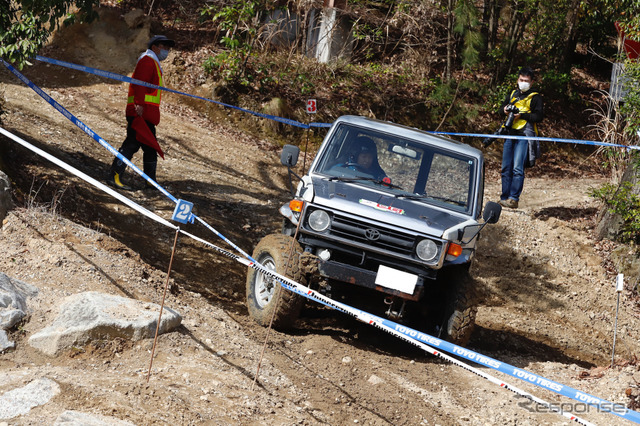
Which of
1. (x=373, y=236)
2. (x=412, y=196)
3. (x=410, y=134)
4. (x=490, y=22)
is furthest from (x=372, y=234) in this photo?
(x=490, y=22)

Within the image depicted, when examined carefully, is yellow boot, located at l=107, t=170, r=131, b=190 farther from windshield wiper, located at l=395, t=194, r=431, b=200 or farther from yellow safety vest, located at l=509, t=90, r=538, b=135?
yellow safety vest, located at l=509, t=90, r=538, b=135

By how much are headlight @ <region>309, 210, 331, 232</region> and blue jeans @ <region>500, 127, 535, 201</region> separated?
18.4ft

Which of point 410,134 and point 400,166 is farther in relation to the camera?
point 410,134

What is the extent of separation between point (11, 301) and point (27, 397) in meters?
1.15

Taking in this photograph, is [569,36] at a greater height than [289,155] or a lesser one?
greater

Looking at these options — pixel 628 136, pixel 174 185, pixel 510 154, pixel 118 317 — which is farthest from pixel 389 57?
pixel 118 317

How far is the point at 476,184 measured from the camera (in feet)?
23.0

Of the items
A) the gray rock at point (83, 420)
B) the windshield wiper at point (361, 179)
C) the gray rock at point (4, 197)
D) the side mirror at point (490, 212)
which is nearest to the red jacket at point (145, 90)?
A: the gray rock at point (4, 197)

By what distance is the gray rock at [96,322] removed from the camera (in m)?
4.79

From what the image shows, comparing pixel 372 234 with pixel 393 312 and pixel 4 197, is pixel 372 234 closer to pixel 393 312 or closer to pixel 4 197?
pixel 393 312

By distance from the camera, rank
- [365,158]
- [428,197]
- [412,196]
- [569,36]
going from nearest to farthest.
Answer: [412,196] → [428,197] → [365,158] → [569,36]

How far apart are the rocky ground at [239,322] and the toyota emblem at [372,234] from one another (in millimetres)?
1028

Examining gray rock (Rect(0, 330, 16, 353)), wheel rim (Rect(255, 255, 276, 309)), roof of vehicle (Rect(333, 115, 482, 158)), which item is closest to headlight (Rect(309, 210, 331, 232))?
wheel rim (Rect(255, 255, 276, 309))

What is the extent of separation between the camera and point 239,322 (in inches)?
252
